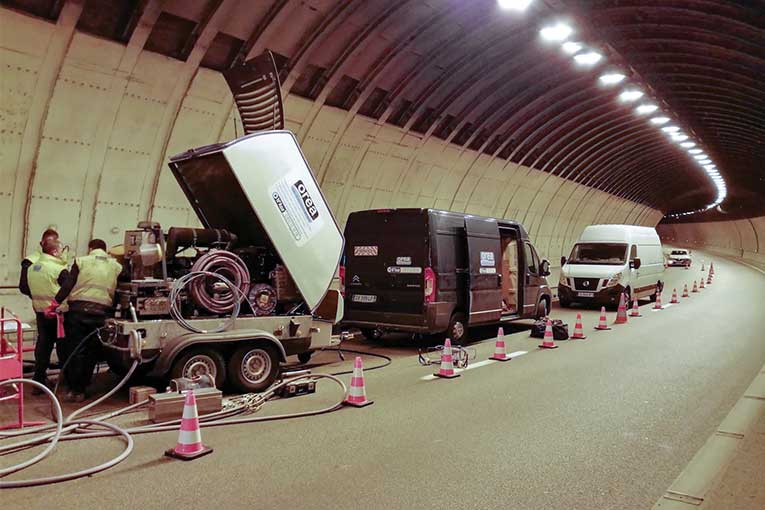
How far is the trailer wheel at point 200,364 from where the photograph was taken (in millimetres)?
6461

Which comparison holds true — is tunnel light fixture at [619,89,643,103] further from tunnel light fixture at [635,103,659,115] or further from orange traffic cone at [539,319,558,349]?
orange traffic cone at [539,319,558,349]

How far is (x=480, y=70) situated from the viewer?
48.5 feet

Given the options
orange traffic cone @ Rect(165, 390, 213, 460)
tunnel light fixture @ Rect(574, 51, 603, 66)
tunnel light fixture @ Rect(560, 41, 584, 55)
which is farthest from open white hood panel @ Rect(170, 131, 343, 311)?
tunnel light fixture @ Rect(574, 51, 603, 66)

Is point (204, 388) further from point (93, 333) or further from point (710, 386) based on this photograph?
point (710, 386)

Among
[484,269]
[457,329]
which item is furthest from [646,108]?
[457,329]

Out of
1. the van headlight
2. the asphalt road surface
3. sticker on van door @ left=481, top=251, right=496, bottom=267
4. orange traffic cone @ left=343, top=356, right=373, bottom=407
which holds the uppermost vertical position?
sticker on van door @ left=481, top=251, right=496, bottom=267

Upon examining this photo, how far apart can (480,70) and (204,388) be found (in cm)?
1130

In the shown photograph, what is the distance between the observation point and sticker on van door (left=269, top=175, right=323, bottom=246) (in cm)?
728

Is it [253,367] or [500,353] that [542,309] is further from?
[253,367]

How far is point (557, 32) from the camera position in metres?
13.3

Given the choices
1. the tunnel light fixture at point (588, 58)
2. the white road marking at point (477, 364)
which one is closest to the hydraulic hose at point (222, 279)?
the white road marking at point (477, 364)

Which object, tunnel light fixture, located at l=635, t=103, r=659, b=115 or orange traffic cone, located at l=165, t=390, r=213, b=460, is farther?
tunnel light fixture, located at l=635, t=103, r=659, b=115

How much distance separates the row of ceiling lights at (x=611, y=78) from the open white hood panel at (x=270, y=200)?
6.32 m

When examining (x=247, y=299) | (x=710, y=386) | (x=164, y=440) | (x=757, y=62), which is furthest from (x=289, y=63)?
(x=757, y=62)
